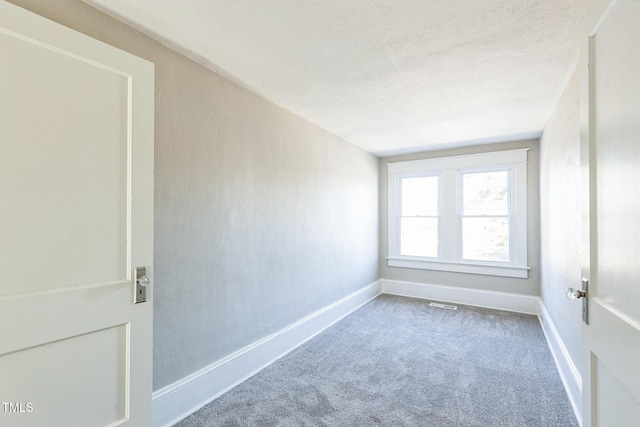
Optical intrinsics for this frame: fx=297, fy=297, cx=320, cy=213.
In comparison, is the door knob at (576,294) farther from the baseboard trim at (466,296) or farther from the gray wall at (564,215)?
the baseboard trim at (466,296)

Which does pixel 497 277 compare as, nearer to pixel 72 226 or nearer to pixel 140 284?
pixel 140 284

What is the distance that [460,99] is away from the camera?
2703 mm

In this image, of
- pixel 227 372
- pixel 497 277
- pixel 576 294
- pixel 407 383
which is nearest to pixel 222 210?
pixel 227 372

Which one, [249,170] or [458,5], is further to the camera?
[249,170]

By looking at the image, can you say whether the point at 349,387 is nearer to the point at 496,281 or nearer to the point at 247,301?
the point at 247,301

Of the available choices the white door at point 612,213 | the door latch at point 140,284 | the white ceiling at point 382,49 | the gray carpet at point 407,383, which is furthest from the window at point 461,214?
the door latch at point 140,284

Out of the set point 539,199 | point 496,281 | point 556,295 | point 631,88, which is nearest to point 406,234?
point 496,281

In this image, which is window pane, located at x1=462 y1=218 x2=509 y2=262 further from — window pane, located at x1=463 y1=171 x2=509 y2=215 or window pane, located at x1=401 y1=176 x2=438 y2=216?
window pane, located at x1=401 y1=176 x2=438 y2=216

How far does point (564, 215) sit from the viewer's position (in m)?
2.46

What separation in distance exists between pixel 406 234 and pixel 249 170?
3298 mm

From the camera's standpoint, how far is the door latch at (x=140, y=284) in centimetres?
143

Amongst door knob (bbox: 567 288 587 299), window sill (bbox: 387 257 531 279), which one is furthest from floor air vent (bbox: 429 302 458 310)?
door knob (bbox: 567 288 587 299)

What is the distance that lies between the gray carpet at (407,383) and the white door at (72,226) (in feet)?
2.92

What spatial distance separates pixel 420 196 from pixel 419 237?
0.67 metres
